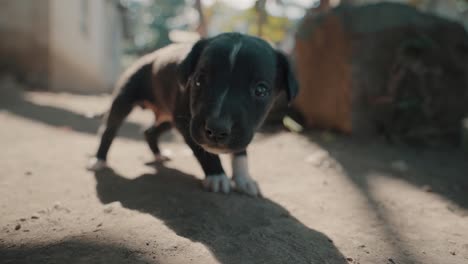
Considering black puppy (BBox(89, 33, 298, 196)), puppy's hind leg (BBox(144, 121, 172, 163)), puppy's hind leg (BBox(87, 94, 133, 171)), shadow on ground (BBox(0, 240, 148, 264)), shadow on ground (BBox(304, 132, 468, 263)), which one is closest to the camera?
shadow on ground (BBox(0, 240, 148, 264))

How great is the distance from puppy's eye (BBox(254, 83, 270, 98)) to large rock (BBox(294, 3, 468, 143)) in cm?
326

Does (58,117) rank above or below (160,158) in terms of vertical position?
below

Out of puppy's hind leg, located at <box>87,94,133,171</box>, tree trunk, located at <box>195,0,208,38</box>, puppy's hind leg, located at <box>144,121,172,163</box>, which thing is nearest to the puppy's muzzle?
puppy's hind leg, located at <box>87,94,133,171</box>

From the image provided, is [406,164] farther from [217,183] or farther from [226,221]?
[226,221]

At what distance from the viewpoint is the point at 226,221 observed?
254cm

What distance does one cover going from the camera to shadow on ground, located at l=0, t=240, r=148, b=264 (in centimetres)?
185

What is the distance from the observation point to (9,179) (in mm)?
3270

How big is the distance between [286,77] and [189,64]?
70cm

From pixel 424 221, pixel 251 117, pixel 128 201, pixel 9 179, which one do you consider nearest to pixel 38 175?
pixel 9 179

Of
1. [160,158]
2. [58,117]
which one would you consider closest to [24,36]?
[58,117]

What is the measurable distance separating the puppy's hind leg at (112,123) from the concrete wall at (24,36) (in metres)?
7.21

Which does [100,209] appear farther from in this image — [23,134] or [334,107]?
[334,107]

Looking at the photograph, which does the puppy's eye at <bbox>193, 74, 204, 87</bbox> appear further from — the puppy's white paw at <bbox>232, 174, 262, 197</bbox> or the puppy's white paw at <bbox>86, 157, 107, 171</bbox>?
the puppy's white paw at <bbox>86, 157, 107, 171</bbox>

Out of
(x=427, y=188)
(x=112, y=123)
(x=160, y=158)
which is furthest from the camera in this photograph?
(x=160, y=158)
